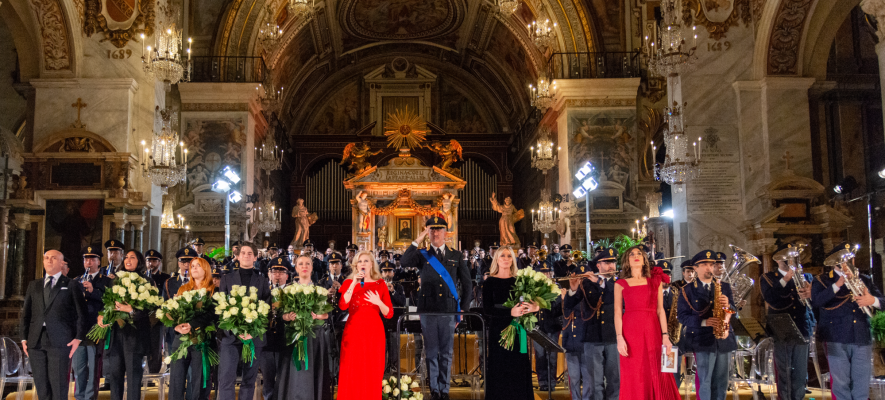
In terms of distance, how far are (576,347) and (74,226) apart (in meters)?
10.4

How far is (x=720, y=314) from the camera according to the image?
274 inches

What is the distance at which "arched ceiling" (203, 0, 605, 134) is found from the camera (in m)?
20.5

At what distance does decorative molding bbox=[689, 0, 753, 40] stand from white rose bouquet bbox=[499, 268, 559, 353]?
9828 mm

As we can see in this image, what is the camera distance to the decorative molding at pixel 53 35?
13648 millimetres

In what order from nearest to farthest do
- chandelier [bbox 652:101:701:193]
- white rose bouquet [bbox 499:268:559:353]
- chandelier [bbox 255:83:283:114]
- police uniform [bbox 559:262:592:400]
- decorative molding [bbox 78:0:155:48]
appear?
white rose bouquet [bbox 499:268:559:353]
police uniform [bbox 559:262:592:400]
chandelier [bbox 652:101:701:193]
decorative molding [bbox 78:0:155:48]
chandelier [bbox 255:83:283:114]

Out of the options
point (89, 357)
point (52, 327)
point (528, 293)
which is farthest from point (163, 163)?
point (528, 293)

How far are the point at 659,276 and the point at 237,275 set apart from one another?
418 cm

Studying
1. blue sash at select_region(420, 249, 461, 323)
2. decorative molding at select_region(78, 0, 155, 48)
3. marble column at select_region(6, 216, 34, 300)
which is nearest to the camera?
blue sash at select_region(420, 249, 461, 323)

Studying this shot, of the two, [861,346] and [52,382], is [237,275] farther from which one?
[861,346]

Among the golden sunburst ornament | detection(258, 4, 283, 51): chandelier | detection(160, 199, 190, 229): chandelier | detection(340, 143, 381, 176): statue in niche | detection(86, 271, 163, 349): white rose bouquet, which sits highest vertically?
detection(258, 4, 283, 51): chandelier

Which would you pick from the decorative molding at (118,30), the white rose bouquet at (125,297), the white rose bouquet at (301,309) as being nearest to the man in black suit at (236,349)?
the white rose bouquet at (301,309)

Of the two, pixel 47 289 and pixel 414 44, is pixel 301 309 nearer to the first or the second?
pixel 47 289

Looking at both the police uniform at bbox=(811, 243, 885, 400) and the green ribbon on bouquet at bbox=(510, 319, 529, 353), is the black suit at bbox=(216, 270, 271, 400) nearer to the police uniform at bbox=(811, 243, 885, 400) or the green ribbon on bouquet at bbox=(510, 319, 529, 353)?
the green ribbon on bouquet at bbox=(510, 319, 529, 353)

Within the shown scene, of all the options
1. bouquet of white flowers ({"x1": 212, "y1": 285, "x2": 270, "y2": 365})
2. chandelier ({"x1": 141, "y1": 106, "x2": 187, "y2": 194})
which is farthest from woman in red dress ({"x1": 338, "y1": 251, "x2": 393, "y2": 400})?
chandelier ({"x1": 141, "y1": 106, "x2": 187, "y2": 194})
